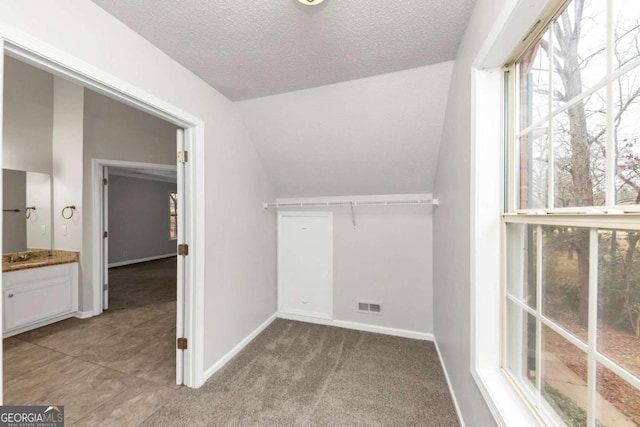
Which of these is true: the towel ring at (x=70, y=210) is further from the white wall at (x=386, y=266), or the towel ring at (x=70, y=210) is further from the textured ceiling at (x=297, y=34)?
the white wall at (x=386, y=266)

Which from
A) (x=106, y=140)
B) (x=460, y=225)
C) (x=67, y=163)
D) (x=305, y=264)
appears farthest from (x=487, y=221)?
(x=67, y=163)

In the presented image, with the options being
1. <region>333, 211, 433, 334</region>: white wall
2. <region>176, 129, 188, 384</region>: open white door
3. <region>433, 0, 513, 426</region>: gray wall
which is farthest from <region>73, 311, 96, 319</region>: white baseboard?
<region>433, 0, 513, 426</region>: gray wall

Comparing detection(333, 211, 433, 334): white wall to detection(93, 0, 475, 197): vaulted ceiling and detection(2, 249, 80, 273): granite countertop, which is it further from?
detection(2, 249, 80, 273): granite countertop

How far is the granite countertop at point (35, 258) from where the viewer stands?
260 centimetres

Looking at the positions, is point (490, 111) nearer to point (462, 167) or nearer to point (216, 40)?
point (462, 167)

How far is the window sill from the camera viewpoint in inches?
34.5

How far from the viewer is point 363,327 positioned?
273 centimetres

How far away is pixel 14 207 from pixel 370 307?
4.38 metres

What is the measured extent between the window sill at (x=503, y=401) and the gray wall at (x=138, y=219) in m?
7.40

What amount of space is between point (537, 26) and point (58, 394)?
342 cm

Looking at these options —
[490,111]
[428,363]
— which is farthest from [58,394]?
[490,111]

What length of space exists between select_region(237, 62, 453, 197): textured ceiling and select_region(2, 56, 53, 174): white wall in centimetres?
278

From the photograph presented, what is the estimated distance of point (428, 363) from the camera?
2.10m

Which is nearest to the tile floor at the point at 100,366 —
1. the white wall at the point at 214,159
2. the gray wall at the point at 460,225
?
the white wall at the point at 214,159
